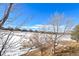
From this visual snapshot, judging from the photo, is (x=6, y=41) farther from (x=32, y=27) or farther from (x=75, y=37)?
(x=75, y=37)

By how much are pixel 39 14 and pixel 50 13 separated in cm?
10

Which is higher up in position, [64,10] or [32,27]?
[64,10]

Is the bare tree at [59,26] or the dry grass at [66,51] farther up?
the bare tree at [59,26]

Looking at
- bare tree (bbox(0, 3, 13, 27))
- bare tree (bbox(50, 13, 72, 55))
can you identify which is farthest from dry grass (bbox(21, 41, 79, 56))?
bare tree (bbox(0, 3, 13, 27))

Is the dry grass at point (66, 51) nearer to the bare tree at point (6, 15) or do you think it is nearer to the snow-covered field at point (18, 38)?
the snow-covered field at point (18, 38)

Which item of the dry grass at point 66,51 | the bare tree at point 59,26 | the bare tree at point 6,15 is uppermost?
the bare tree at point 6,15

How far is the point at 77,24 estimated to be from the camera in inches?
71.6

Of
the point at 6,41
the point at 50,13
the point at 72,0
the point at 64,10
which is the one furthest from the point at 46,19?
the point at 6,41

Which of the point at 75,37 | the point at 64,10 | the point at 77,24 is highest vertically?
the point at 64,10

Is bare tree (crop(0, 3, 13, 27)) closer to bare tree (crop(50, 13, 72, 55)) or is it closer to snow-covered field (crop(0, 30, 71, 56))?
snow-covered field (crop(0, 30, 71, 56))

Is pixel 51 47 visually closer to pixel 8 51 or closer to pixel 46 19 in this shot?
pixel 46 19

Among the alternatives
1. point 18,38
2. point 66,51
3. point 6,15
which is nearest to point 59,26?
point 66,51

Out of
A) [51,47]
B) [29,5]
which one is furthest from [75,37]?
[29,5]

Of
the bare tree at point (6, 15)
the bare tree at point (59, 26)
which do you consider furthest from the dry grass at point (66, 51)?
the bare tree at point (6, 15)
